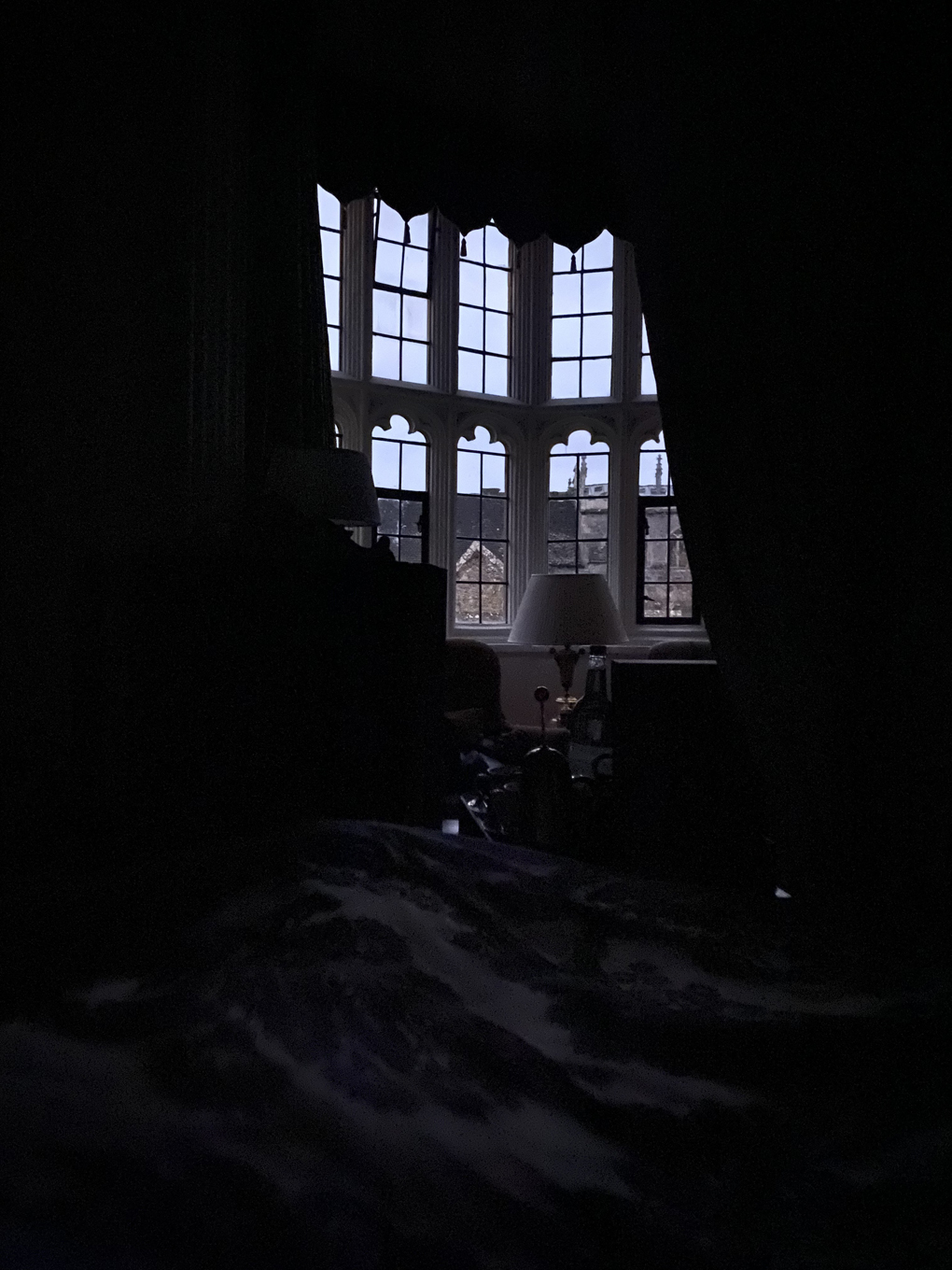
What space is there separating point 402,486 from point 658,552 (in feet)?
5.72

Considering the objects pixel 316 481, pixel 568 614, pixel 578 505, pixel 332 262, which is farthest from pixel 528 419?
pixel 316 481

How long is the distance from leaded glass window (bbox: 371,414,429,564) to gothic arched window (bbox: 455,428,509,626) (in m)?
0.25

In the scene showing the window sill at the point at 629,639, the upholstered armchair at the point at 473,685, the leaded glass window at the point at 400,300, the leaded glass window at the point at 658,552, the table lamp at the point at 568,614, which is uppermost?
the leaded glass window at the point at 400,300

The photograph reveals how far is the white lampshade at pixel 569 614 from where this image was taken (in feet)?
10.7

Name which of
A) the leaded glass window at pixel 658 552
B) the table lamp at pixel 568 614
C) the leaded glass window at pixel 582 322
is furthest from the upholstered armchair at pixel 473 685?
the leaded glass window at pixel 582 322

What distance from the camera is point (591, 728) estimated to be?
2.01 metres

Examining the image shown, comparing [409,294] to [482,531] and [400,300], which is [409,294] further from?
[482,531]

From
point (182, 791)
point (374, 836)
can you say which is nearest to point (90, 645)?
point (182, 791)

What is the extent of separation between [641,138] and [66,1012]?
1.88 meters

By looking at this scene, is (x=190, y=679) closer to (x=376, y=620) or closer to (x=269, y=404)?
(x=376, y=620)

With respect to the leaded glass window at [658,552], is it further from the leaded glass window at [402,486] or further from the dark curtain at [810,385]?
the dark curtain at [810,385]

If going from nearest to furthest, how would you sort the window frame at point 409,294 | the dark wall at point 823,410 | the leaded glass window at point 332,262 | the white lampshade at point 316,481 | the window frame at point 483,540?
the dark wall at point 823,410 < the white lampshade at point 316,481 < the leaded glass window at point 332,262 < the window frame at point 409,294 < the window frame at point 483,540

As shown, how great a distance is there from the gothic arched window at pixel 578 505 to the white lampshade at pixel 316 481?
3.06m

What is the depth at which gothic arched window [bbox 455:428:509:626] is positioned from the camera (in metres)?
5.21
